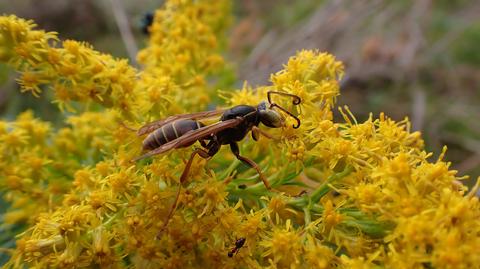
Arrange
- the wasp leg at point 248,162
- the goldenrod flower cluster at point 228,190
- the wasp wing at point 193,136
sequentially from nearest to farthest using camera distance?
the goldenrod flower cluster at point 228,190 < the wasp wing at point 193,136 < the wasp leg at point 248,162

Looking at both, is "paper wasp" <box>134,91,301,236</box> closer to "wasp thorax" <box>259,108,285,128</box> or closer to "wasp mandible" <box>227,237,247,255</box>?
"wasp thorax" <box>259,108,285,128</box>

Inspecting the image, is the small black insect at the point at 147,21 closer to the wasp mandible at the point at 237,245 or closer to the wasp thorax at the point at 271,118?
the wasp thorax at the point at 271,118

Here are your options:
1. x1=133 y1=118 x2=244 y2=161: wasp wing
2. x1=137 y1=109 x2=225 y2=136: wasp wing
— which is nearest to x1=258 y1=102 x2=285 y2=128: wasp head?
x1=133 y1=118 x2=244 y2=161: wasp wing

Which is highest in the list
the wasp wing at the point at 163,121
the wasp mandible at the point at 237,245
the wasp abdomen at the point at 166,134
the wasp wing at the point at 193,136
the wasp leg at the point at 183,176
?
the wasp wing at the point at 163,121

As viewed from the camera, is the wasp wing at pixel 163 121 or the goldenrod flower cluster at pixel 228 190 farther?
the wasp wing at pixel 163 121

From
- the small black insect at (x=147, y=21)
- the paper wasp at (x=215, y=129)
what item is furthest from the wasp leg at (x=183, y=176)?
the small black insect at (x=147, y=21)

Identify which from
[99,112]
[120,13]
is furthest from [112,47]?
[99,112]

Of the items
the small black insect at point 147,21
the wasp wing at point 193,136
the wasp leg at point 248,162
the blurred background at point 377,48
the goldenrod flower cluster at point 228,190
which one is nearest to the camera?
the goldenrod flower cluster at point 228,190

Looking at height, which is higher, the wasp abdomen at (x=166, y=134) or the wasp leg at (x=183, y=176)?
the wasp abdomen at (x=166, y=134)
